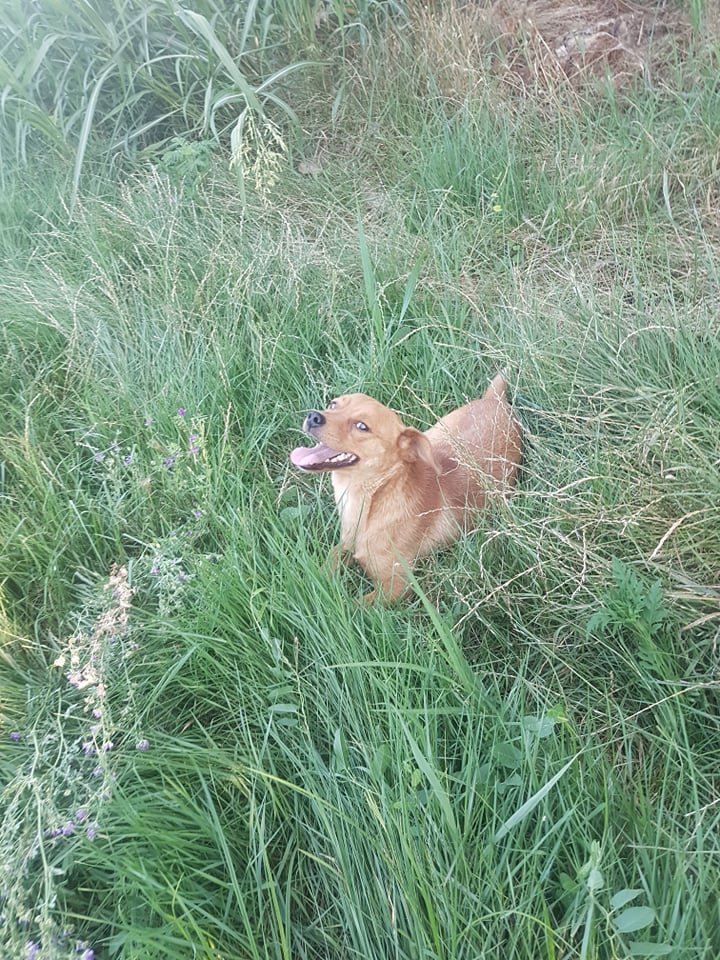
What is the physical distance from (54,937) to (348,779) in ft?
1.94

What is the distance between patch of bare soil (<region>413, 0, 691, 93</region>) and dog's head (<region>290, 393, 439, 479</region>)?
243 cm

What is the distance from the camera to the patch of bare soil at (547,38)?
Answer: 12.0 feet

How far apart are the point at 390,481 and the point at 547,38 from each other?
3039 millimetres

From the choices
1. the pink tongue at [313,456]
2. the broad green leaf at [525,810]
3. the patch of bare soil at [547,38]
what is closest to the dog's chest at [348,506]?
the pink tongue at [313,456]

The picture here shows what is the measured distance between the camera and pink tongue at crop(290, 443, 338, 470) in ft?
6.79

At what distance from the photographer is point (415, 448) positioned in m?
2.07

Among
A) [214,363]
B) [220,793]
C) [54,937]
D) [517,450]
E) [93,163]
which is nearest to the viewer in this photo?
[54,937]

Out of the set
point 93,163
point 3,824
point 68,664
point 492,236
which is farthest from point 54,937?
point 93,163

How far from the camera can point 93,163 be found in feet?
12.1

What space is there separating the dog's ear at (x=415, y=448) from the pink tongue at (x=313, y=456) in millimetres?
197

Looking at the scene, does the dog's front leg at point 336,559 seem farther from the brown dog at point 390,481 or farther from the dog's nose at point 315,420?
the dog's nose at point 315,420

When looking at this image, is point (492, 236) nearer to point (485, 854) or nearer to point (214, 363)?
point (214, 363)

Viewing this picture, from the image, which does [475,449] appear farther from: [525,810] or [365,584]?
[525,810]

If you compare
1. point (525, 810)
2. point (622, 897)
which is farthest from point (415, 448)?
point (622, 897)
